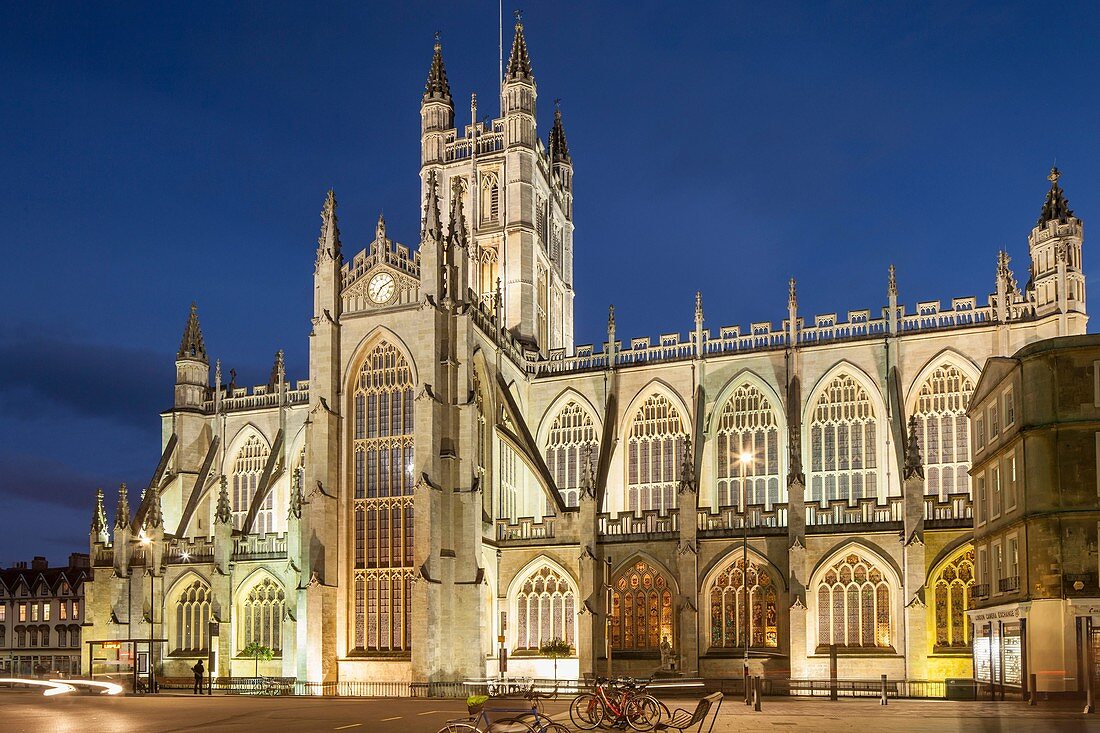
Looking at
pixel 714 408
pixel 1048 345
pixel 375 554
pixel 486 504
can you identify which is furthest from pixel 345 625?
pixel 1048 345

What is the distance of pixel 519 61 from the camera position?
213 feet

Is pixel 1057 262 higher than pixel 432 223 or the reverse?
the reverse

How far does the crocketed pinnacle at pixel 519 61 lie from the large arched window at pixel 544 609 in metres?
29.8

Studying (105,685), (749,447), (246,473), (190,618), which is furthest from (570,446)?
(105,685)

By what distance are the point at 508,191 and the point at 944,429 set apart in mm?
26737

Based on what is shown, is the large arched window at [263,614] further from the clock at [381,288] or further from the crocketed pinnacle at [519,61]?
the crocketed pinnacle at [519,61]

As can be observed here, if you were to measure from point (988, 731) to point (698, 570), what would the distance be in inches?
877

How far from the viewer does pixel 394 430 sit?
4909 cm

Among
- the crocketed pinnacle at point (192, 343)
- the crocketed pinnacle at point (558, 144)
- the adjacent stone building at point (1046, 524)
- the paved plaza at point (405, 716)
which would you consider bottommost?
the paved plaza at point (405, 716)

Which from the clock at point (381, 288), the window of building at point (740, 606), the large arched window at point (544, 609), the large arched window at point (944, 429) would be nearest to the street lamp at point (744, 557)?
the window of building at point (740, 606)

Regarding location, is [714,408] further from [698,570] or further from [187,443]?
[187,443]

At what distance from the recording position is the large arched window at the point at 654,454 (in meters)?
53.5

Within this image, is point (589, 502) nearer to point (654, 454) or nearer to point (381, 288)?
point (654, 454)

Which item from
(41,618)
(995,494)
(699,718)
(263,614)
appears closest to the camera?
(699,718)
